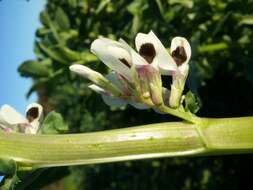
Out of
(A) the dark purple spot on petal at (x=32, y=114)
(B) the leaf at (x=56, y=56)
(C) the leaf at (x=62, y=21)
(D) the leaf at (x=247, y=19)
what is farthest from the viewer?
(C) the leaf at (x=62, y=21)

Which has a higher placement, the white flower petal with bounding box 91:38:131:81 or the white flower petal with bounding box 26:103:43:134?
the white flower petal with bounding box 91:38:131:81

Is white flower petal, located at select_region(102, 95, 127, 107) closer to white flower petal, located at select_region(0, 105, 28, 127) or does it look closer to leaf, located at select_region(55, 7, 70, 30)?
white flower petal, located at select_region(0, 105, 28, 127)

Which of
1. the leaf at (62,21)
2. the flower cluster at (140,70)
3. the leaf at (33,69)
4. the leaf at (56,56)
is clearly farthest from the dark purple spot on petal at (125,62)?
the leaf at (62,21)

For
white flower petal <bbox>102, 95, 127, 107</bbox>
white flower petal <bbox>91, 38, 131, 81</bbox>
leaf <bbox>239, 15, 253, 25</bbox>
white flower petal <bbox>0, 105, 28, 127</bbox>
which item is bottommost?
leaf <bbox>239, 15, 253, 25</bbox>

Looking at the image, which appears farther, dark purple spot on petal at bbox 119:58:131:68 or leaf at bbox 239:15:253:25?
leaf at bbox 239:15:253:25

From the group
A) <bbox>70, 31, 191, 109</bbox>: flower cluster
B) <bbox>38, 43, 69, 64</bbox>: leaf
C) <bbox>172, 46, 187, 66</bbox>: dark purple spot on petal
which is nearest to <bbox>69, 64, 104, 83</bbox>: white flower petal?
<bbox>70, 31, 191, 109</bbox>: flower cluster

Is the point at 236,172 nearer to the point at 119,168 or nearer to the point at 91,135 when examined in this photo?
the point at 119,168

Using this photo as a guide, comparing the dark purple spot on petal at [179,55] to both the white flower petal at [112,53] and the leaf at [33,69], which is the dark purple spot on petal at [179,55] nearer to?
the white flower petal at [112,53]
